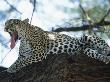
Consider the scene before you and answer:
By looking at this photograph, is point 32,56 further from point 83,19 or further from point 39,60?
point 83,19

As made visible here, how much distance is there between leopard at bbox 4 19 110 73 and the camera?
17.5ft

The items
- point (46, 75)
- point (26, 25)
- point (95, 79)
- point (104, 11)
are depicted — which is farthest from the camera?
point (26, 25)

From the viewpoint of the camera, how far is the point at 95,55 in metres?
4.95

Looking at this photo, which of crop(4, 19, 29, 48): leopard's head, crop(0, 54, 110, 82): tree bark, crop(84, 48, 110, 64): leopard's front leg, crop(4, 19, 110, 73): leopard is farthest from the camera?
crop(4, 19, 29, 48): leopard's head

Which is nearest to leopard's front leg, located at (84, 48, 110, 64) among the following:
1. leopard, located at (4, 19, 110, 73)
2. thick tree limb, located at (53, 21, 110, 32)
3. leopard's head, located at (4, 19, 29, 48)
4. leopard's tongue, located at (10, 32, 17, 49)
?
leopard, located at (4, 19, 110, 73)

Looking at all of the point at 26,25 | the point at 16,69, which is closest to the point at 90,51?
the point at 16,69

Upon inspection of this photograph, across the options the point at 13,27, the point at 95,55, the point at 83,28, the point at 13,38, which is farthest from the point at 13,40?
the point at 95,55

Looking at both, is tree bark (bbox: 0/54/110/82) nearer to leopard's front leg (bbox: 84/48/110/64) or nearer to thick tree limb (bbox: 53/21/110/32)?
leopard's front leg (bbox: 84/48/110/64)

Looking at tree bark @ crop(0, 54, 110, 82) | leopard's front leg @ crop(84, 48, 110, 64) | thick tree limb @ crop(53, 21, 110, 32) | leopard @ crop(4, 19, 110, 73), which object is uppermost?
thick tree limb @ crop(53, 21, 110, 32)

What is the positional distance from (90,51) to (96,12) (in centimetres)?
69

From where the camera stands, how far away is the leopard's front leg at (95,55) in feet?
15.4

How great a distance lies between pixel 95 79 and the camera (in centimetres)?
434

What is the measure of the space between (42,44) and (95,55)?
1.14 metres

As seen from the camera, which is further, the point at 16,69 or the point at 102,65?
the point at 16,69
